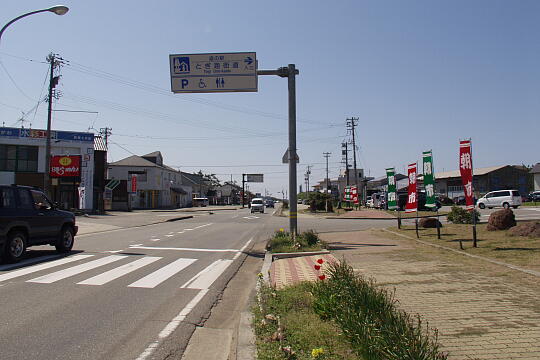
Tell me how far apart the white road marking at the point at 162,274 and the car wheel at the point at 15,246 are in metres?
3.79

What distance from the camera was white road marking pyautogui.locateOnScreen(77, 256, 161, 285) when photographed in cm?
881

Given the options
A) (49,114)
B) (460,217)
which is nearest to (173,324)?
(460,217)

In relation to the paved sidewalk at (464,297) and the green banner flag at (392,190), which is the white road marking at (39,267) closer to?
the paved sidewalk at (464,297)

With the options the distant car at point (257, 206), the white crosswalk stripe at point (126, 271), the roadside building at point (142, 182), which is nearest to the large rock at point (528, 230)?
the white crosswalk stripe at point (126, 271)

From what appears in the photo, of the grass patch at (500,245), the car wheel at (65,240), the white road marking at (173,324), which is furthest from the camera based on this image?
the car wheel at (65,240)

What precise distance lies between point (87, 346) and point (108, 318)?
46.3 inches

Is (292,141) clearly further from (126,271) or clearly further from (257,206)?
(257,206)

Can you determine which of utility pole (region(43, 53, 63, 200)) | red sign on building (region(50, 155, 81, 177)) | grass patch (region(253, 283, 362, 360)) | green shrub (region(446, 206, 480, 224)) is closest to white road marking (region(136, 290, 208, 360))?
grass patch (region(253, 283, 362, 360))

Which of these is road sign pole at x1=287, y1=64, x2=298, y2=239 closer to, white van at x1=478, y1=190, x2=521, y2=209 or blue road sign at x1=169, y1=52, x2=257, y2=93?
blue road sign at x1=169, y1=52, x2=257, y2=93

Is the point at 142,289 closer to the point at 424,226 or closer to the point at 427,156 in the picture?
the point at 427,156

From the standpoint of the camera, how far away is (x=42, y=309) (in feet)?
21.4

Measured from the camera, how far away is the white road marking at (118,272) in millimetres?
8812

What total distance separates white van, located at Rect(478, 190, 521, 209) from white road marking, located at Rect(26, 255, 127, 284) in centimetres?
3481

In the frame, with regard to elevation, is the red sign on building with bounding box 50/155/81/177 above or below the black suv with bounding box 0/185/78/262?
above
